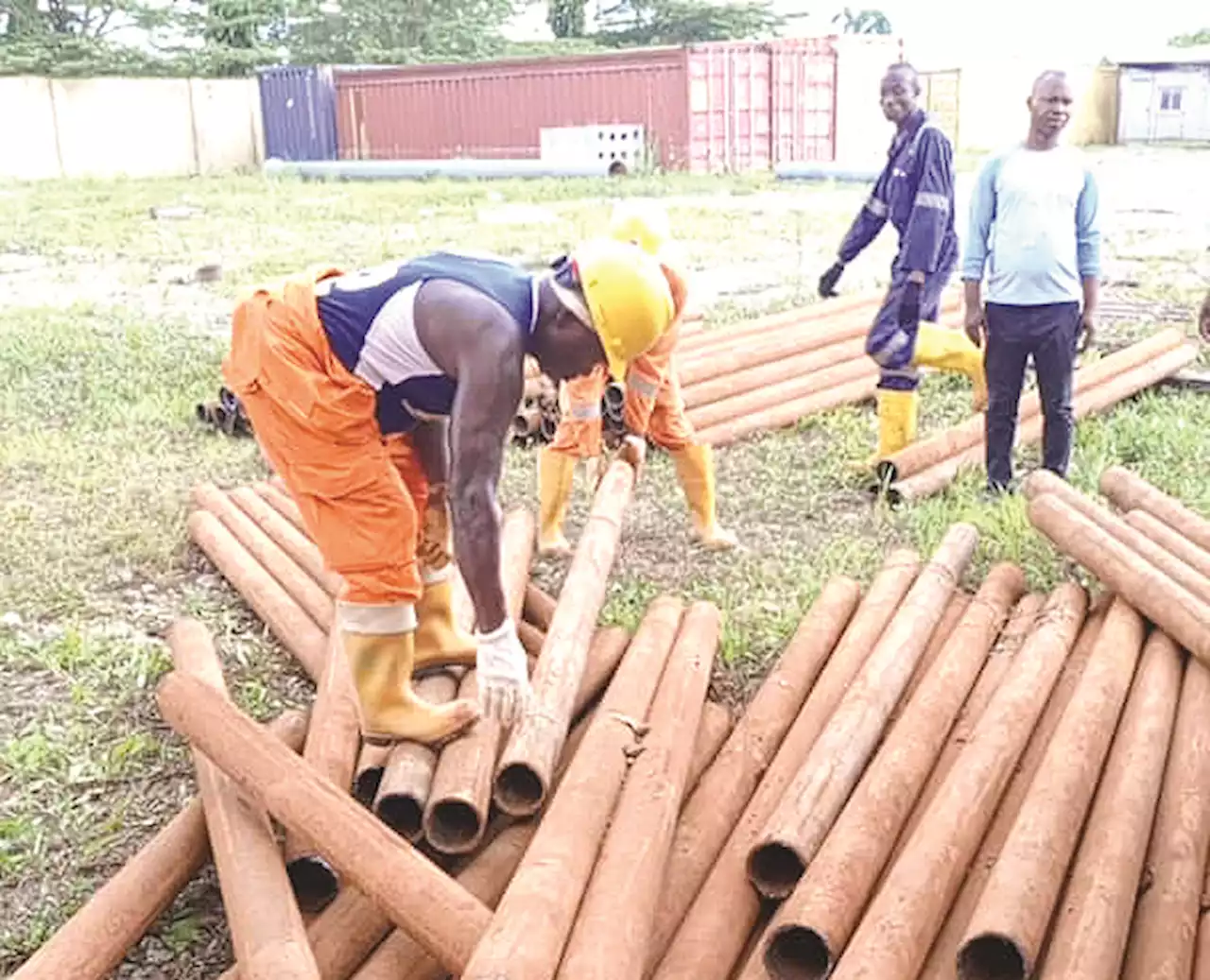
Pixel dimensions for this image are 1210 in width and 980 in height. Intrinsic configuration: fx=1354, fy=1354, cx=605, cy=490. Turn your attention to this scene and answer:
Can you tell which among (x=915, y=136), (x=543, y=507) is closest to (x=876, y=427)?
(x=915, y=136)

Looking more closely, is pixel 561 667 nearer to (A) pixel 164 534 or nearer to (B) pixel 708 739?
(B) pixel 708 739

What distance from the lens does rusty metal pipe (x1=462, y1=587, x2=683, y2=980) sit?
8.21ft

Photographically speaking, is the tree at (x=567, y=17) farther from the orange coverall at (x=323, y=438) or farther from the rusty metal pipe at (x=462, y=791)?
the rusty metal pipe at (x=462, y=791)

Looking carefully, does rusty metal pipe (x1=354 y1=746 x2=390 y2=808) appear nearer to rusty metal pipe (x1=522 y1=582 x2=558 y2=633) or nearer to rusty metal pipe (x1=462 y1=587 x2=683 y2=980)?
rusty metal pipe (x1=462 y1=587 x2=683 y2=980)

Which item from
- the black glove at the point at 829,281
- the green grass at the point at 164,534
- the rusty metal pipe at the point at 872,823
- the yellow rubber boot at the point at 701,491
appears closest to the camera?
the rusty metal pipe at the point at 872,823

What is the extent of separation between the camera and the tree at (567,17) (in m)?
40.3

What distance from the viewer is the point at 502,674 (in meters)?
3.28

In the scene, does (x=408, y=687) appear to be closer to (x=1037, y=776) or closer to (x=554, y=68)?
(x=1037, y=776)

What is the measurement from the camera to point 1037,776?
10.4 ft

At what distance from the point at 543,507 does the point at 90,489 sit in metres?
2.54

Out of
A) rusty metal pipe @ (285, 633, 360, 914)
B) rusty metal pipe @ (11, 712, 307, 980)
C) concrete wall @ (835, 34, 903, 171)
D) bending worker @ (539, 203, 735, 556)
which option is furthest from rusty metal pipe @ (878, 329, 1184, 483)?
concrete wall @ (835, 34, 903, 171)

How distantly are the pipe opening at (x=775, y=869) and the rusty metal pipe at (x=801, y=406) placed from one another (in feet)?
13.2

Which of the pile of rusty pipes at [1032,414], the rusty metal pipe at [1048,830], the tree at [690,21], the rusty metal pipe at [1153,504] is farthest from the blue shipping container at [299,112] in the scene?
the rusty metal pipe at [1048,830]

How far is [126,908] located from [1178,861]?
2.30 meters
